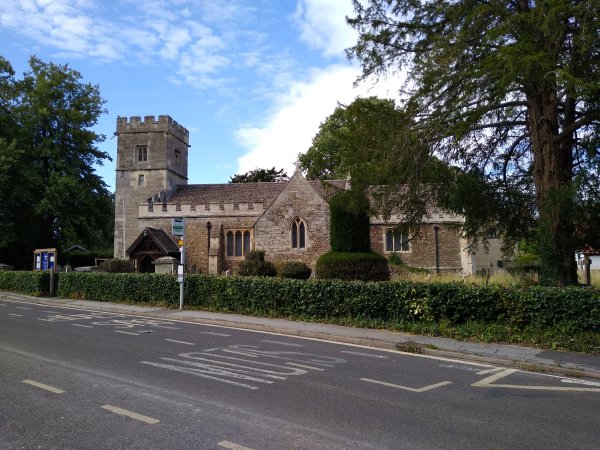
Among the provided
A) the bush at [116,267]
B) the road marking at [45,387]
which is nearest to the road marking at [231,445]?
the road marking at [45,387]

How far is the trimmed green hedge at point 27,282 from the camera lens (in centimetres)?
2364

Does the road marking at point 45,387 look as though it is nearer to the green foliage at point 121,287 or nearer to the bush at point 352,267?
the green foliage at point 121,287

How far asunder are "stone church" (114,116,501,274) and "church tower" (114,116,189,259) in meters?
0.08

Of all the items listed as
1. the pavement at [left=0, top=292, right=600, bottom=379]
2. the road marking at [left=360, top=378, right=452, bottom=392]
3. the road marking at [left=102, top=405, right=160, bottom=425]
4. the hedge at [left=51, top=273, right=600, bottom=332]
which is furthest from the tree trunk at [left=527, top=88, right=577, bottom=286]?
the road marking at [left=102, top=405, right=160, bottom=425]

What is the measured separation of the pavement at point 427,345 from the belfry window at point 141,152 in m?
26.7

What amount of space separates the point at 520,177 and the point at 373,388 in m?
11.7

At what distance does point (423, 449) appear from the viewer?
15.1 feet

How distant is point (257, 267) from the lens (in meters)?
28.8

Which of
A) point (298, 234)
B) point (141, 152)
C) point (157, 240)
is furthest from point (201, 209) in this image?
point (141, 152)

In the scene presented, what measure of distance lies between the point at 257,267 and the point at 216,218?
7807 millimetres

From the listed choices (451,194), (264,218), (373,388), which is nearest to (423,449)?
(373,388)

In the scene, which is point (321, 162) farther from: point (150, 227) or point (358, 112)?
point (358, 112)

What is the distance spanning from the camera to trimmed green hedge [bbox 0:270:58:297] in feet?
77.6

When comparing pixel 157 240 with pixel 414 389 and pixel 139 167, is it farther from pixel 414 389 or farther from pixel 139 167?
pixel 414 389
